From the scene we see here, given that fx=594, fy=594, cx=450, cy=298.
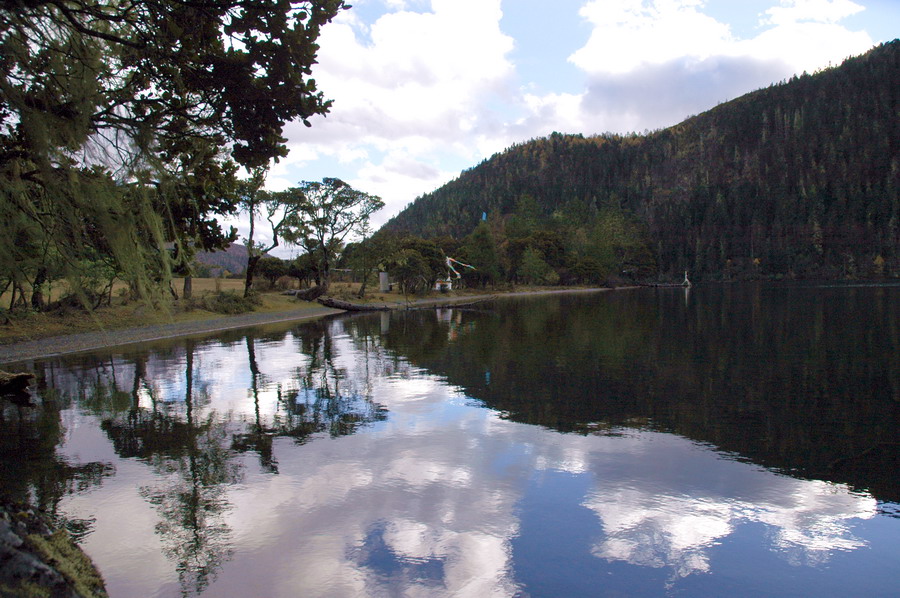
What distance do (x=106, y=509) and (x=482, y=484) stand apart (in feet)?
13.6

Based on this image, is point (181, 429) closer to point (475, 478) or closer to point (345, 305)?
point (475, 478)

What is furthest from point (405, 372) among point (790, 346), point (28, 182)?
point (790, 346)

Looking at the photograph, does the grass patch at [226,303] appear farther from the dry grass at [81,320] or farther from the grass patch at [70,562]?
the grass patch at [70,562]

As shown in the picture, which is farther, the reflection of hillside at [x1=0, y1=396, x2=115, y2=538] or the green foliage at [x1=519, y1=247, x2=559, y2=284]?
the green foliage at [x1=519, y1=247, x2=559, y2=284]

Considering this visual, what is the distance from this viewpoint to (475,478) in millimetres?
7371

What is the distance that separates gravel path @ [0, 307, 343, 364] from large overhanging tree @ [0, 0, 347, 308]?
5272 millimetres

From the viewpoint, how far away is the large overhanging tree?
6.73 meters

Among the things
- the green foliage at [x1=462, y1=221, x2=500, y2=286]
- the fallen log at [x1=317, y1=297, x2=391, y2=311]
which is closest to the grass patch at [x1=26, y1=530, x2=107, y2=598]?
the fallen log at [x1=317, y1=297, x2=391, y2=311]

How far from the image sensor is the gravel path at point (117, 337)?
1984 centimetres

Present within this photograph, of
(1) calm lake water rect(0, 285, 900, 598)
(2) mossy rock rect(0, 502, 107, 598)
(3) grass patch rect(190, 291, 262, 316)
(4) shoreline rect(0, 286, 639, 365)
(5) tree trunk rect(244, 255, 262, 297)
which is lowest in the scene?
(1) calm lake water rect(0, 285, 900, 598)

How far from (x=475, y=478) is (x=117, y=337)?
2222 cm

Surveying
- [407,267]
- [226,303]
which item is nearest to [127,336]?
[226,303]

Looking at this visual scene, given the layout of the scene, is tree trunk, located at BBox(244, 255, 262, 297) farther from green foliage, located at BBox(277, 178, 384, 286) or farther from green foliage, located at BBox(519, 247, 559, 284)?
green foliage, located at BBox(519, 247, 559, 284)

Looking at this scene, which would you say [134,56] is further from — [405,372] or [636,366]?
[636,366]
